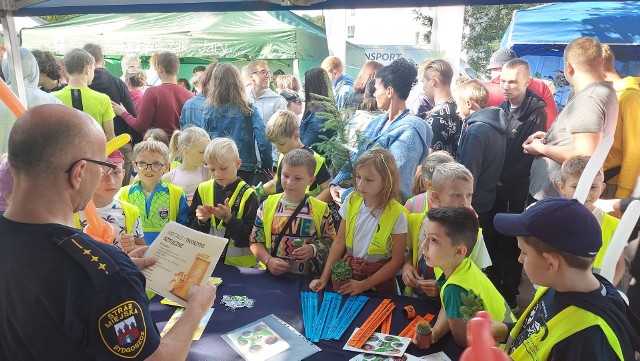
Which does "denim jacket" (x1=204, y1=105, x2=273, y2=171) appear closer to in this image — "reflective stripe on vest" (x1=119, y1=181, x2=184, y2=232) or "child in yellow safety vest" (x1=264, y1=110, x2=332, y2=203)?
"child in yellow safety vest" (x1=264, y1=110, x2=332, y2=203)

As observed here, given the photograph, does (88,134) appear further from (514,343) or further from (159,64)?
(159,64)

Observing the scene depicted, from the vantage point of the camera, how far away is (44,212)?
124cm

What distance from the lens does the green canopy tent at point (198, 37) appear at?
413 inches

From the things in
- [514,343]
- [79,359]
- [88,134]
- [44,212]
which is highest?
[88,134]

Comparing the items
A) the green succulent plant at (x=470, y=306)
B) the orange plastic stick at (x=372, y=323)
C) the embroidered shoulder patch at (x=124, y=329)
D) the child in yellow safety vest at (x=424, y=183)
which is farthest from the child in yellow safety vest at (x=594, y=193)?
the embroidered shoulder patch at (x=124, y=329)

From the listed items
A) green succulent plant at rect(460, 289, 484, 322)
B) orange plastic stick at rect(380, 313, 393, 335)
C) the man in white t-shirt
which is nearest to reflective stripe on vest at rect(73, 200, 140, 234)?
orange plastic stick at rect(380, 313, 393, 335)

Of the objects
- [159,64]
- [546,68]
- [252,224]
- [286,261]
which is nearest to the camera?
[286,261]

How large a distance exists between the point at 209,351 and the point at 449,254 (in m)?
1.11

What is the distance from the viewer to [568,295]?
141 centimetres

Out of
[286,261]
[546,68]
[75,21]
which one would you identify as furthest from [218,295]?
[75,21]

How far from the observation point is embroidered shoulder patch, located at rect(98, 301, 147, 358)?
45.1 inches

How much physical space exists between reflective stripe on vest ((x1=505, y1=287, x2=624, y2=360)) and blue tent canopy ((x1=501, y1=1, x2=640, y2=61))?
6755 millimetres

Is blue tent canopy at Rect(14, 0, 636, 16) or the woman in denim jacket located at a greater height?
blue tent canopy at Rect(14, 0, 636, 16)

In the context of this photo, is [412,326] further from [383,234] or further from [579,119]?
[579,119]
